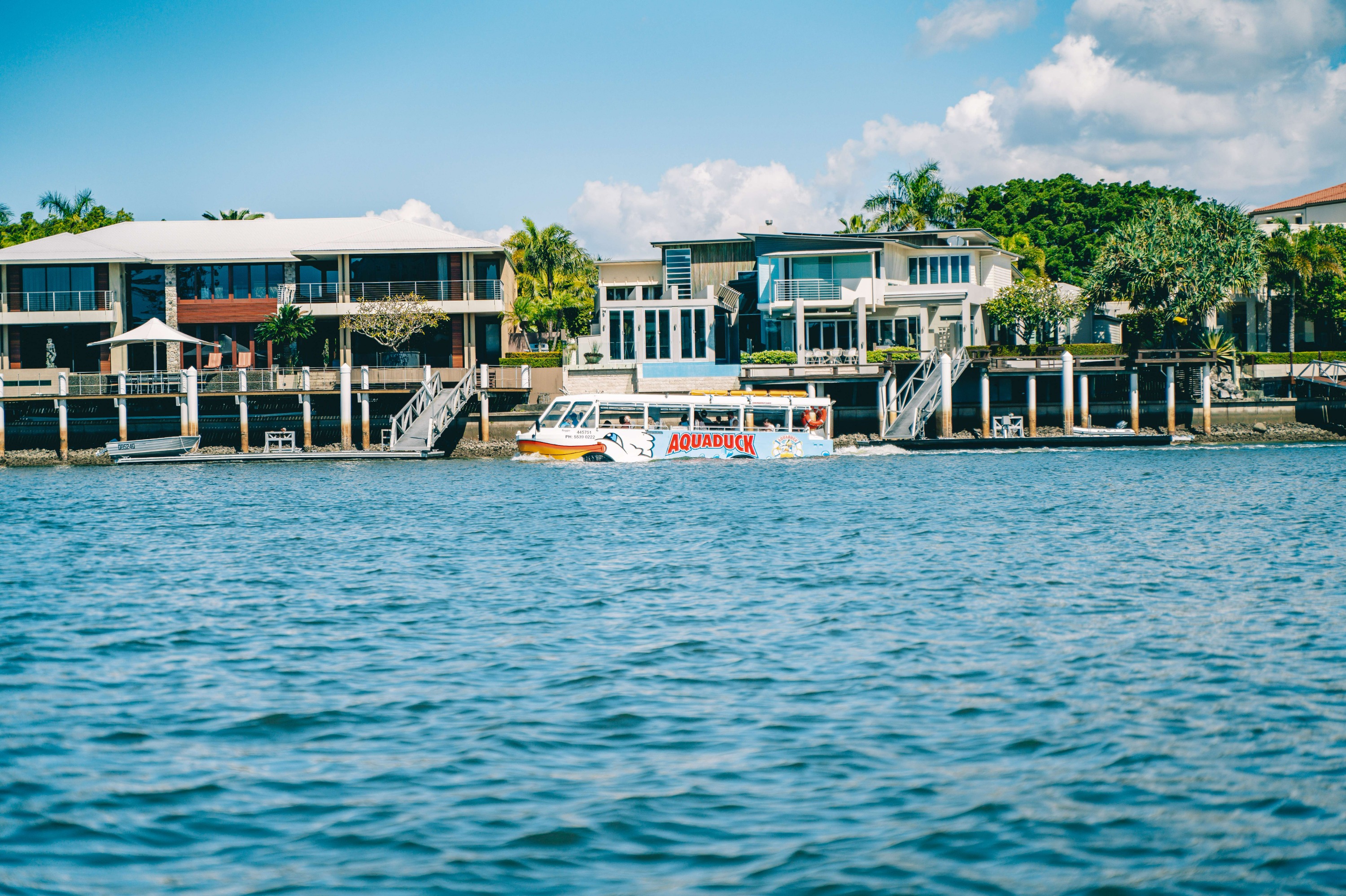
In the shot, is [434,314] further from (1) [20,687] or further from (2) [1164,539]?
(1) [20,687]

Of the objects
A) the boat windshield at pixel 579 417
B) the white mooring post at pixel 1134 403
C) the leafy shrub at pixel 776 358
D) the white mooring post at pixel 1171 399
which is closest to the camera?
the boat windshield at pixel 579 417

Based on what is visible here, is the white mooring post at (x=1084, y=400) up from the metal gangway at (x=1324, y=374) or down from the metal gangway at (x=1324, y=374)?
down

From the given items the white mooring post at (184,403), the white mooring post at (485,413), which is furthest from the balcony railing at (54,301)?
the white mooring post at (485,413)

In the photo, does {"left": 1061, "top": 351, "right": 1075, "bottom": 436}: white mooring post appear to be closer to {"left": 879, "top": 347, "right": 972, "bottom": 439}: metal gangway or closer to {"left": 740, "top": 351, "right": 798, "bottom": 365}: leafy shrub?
{"left": 879, "top": 347, "right": 972, "bottom": 439}: metal gangway

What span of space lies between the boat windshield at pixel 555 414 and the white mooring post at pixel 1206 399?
27774 mm

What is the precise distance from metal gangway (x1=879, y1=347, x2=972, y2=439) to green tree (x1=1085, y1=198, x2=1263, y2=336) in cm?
999

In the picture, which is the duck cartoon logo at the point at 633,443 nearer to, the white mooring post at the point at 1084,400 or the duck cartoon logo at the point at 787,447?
the duck cartoon logo at the point at 787,447

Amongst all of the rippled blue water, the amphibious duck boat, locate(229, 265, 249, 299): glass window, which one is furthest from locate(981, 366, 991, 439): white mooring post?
locate(229, 265, 249, 299): glass window

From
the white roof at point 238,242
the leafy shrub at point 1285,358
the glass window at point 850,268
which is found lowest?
the leafy shrub at point 1285,358

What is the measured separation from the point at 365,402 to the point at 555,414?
930cm

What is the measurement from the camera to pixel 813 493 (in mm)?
30359

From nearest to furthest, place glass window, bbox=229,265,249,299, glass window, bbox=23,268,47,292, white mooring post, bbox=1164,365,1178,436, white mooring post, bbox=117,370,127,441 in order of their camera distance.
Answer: white mooring post, bbox=117,370,127,441, white mooring post, bbox=1164,365,1178,436, glass window, bbox=23,268,47,292, glass window, bbox=229,265,249,299

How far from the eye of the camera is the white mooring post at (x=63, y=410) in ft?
155

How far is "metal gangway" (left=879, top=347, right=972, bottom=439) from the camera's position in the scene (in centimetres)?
4781
